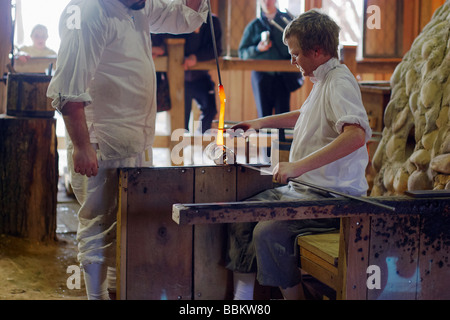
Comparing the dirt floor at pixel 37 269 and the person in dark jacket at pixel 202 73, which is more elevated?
the person in dark jacket at pixel 202 73

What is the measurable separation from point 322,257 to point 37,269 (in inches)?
100

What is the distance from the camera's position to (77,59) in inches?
119

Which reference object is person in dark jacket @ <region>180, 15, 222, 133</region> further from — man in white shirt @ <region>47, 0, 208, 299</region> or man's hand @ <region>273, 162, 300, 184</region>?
man's hand @ <region>273, 162, 300, 184</region>

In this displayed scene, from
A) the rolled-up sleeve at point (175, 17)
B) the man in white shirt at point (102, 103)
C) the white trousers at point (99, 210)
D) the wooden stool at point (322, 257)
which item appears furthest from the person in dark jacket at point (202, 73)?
the wooden stool at point (322, 257)

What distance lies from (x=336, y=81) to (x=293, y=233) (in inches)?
25.9

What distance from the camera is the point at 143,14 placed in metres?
3.35

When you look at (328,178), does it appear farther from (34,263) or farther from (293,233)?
(34,263)

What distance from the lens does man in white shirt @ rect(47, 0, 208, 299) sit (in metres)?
3.02

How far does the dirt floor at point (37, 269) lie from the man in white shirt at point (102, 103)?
96 cm

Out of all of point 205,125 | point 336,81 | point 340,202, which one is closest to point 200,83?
point 205,125

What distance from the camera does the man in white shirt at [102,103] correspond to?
3021mm

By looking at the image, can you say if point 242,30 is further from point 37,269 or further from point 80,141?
point 80,141

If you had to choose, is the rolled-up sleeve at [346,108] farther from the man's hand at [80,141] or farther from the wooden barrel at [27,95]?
the wooden barrel at [27,95]

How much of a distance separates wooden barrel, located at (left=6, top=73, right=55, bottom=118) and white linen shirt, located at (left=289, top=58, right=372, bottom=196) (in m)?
2.54
